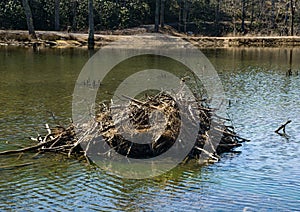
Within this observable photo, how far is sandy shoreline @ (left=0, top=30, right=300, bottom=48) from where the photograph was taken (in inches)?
1645

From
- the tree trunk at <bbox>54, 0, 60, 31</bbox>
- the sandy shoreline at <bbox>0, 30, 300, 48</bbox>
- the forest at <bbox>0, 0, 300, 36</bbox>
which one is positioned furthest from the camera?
the forest at <bbox>0, 0, 300, 36</bbox>

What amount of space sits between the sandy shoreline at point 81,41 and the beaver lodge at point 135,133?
3108 centimetres

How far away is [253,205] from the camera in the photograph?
8.20 metres

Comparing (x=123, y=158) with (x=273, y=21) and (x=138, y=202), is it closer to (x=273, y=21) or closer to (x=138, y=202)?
(x=138, y=202)

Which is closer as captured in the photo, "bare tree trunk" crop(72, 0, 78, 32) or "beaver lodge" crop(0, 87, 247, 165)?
"beaver lodge" crop(0, 87, 247, 165)

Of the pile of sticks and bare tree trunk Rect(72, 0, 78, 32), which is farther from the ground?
bare tree trunk Rect(72, 0, 78, 32)

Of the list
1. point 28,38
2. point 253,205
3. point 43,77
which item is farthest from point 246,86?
point 28,38

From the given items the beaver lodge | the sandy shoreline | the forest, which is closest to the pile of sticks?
the beaver lodge

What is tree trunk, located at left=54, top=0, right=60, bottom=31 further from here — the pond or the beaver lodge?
the beaver lodge

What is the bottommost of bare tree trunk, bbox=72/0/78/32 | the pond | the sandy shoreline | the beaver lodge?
the pond

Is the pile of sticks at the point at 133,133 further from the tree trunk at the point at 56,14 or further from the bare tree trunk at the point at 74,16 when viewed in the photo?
the bare tree trunk at the point at 74,16

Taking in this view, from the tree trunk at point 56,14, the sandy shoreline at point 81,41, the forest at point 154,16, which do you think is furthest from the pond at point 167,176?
the tree trunk at point 56,14

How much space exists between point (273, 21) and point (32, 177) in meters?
59.7

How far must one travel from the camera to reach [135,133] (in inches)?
410
